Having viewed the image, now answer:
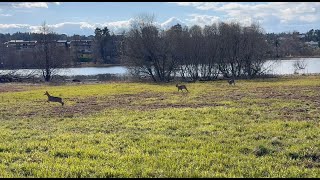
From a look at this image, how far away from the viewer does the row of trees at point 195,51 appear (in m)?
58.6

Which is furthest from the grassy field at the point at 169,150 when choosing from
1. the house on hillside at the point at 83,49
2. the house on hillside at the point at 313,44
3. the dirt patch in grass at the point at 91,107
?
the house on hillside at the point at 313,44

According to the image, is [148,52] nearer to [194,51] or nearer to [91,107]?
[194,51]

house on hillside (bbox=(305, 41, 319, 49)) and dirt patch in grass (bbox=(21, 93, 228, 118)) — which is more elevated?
house on hillside (bbox=(305, 41, 319, 49))

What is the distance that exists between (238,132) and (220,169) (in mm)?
3966

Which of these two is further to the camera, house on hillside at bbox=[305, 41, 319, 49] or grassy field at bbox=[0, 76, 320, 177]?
house on hillside at bbox=[305, 41, 319, 49]

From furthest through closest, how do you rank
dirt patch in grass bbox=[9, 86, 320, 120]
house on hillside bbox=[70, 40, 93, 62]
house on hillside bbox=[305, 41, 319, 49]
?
house on hillside bbox=[305, 41, 319, 49] < house on hillside bbox=[70, 40, 93, 62] < dirt patch in grass bbox=[9, 86, 320, 120]

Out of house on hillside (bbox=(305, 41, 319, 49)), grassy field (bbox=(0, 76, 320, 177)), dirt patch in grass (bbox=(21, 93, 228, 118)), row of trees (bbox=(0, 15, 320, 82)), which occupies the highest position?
house on hillside (bbox=(305, 41, 319, 49))

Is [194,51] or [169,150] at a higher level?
[194,51]

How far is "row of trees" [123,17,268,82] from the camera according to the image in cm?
5862

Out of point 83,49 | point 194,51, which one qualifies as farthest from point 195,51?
point 83,49

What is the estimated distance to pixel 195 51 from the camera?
205ft

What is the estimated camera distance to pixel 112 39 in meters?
116

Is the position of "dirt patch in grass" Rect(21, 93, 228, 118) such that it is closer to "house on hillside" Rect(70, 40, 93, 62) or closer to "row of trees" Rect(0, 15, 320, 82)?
"row of trees" Rect(0, 15, 320, 82)

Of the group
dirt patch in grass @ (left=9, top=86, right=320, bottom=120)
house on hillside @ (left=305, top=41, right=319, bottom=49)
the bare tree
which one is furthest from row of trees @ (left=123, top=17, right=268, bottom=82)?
house on hillside @ (left=305, top=41, right=319, bottom=49)
